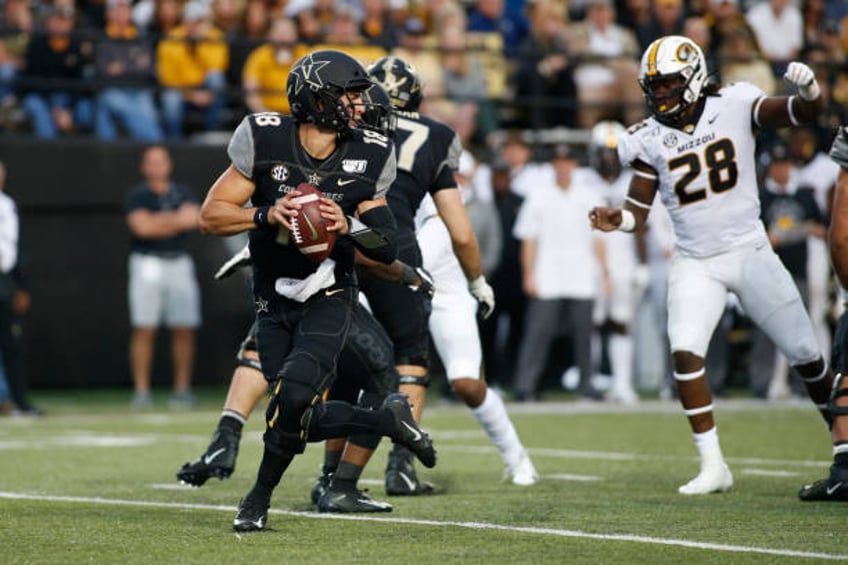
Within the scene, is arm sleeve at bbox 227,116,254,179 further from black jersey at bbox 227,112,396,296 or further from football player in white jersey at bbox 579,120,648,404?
football player in white jersey at bbox 579,120,648,404

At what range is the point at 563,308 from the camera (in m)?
15.2

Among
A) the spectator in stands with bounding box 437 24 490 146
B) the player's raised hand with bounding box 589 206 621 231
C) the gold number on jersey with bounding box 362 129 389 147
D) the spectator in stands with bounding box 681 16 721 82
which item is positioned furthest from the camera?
the spectator in stands with bounding box 681 16 721 82

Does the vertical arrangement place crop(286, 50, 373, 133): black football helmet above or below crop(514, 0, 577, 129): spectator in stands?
above

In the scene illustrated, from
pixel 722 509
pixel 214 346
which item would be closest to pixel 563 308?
pixel 214 346

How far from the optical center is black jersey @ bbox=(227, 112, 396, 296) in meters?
6.41

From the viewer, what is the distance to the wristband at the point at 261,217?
20.3 feet

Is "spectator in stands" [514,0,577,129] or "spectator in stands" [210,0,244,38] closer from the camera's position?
"spectator in stands" [210,0,244,38]

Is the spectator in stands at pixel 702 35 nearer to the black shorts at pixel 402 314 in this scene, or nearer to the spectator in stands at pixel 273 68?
the spectator in stands at pixel 273 68

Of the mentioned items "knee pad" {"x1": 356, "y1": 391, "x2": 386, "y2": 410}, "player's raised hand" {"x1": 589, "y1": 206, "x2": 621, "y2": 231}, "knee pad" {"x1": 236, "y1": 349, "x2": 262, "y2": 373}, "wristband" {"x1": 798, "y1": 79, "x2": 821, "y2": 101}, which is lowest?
"knee pad" {"x1": 356, "y1": 391, "x2": 386, "y2": 410}

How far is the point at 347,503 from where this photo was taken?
23.6 ft

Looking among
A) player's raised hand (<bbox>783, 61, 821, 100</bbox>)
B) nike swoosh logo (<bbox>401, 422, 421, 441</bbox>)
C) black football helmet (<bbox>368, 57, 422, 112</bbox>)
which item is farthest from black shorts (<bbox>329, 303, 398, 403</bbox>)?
player's raised hand (<bbox>783, 61, 821, 100</bbox>)

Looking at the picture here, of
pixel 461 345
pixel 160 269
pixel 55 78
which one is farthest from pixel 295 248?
pixel 55 78

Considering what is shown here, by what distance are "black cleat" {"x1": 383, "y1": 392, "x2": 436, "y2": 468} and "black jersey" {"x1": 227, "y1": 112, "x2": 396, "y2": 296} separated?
61cm

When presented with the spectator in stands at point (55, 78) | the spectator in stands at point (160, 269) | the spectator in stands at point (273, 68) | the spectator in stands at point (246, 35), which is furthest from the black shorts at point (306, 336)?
the spectator in stands at point (246, 35)
